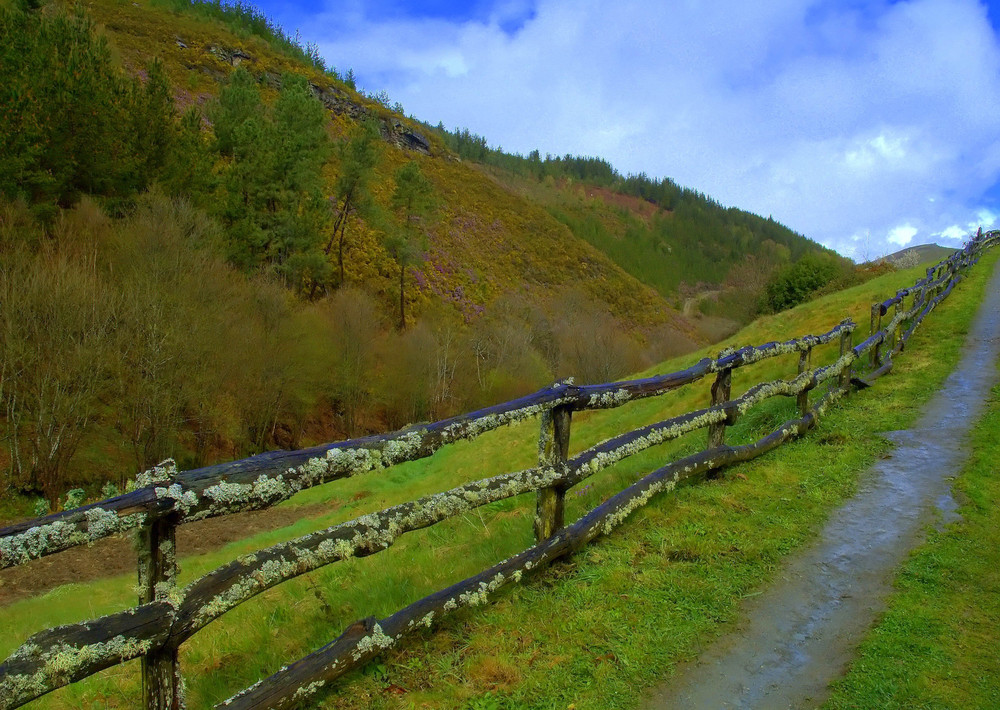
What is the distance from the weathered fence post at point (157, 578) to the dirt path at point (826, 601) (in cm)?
260

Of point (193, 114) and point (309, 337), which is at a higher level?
point (193, 114)

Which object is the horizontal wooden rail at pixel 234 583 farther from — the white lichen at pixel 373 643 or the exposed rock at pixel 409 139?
the exposed rock at pixel 409 139

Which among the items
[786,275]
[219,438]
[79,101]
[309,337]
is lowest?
[219,438]

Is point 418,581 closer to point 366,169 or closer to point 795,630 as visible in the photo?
point 795,630

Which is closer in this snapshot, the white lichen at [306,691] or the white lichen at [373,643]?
the white lichen at [306,691]

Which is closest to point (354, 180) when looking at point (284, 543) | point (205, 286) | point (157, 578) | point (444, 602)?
point (205, 286)

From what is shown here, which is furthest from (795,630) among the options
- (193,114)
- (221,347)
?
(193,114)

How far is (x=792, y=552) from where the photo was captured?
5.39 metres

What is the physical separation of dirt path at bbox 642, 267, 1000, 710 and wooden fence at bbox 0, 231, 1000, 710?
1.47 meters

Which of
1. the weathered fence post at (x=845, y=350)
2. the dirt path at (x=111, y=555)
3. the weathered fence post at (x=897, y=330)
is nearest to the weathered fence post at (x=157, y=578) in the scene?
the weathered fence post at (x=845, y=350)

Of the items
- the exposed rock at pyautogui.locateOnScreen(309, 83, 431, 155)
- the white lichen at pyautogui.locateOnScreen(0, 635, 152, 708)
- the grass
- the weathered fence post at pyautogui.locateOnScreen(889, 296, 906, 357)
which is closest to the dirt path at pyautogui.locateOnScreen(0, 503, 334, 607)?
the white lichen at pyautogui.locateOnScreen(0, 635, 152, 708)

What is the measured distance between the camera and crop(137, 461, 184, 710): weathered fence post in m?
2.84

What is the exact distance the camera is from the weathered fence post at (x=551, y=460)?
5047mm

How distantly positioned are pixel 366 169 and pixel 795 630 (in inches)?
2063
